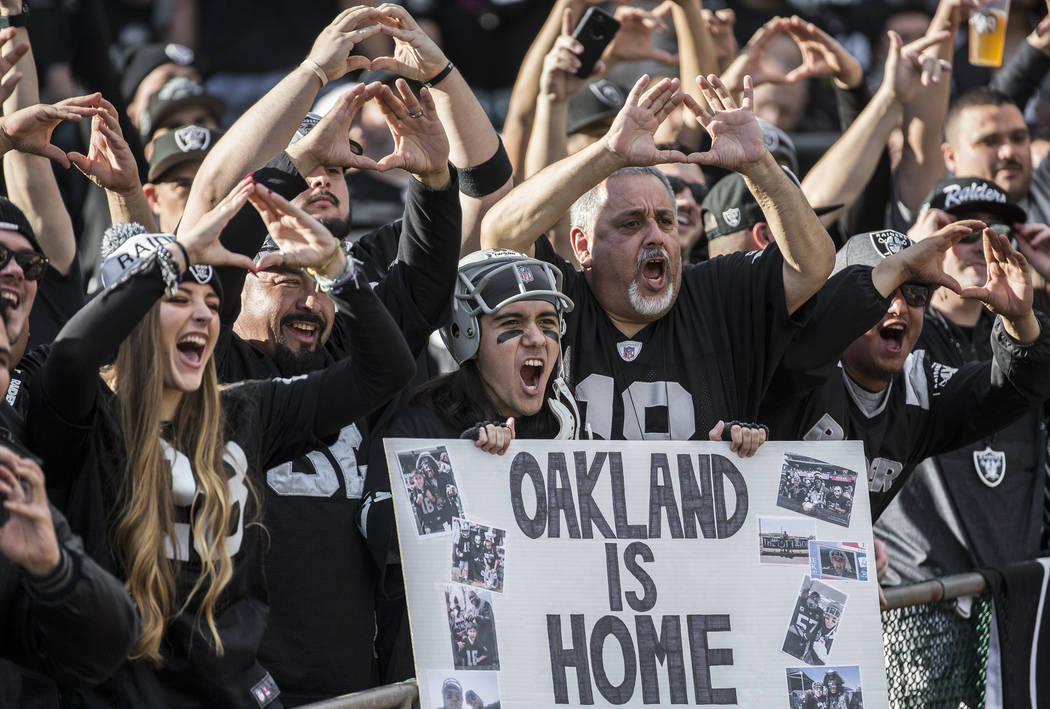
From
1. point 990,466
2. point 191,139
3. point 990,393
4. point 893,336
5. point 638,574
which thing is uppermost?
point 191,139

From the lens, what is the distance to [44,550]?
245 cm

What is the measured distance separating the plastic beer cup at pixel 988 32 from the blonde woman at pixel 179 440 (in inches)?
149

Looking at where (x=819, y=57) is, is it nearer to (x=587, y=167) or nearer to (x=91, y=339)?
(x=587, y=167)

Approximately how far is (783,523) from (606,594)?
0.52m

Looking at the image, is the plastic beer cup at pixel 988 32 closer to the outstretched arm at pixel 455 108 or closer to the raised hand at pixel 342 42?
the outstretched arm at pixel 455 108

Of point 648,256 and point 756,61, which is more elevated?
point 756,61

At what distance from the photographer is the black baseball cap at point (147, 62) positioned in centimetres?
655

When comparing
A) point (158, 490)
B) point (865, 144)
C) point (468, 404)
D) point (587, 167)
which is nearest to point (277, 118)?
point (587, 167)

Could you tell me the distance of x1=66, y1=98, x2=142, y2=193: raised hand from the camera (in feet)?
13.3

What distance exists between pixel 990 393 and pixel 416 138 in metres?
2.04

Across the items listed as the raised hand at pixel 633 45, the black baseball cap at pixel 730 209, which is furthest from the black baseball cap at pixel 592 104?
the black baseball cap at pixel 730 209

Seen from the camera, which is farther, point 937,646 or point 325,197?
point 325,197

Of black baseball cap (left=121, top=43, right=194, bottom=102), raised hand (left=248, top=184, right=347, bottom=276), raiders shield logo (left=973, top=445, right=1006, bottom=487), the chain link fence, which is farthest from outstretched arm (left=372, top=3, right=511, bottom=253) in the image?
black baseball cap (left=121, top=43, right=194, bottom=102)

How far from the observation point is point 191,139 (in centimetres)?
525
